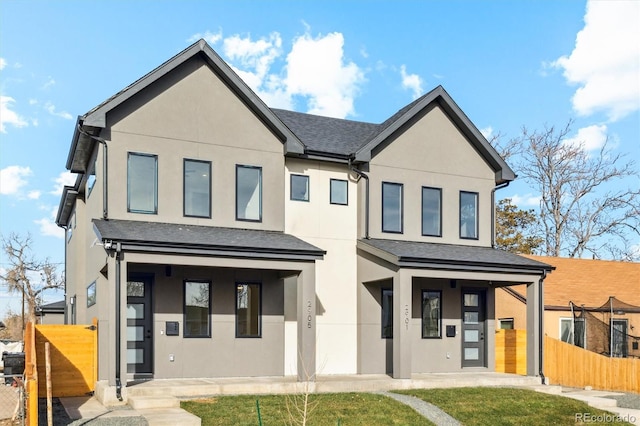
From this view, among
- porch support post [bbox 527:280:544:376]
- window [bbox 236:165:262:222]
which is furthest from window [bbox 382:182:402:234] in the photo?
porch support post [bbox 527:280:544:376]

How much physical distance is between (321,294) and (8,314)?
143ft

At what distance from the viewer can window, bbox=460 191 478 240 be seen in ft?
69.9

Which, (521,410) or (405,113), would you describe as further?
(405,113)

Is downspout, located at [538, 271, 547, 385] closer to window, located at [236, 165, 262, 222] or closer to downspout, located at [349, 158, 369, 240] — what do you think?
downspout, located at [349, 158, 369, 240]

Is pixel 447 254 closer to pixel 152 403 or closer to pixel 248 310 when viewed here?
pixel 248 310

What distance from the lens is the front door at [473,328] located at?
2106 cm

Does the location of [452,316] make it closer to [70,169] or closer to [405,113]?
[405,113]

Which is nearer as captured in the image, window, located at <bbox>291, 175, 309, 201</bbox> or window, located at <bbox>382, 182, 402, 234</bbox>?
window, located at <bbox>291, 175, 309, 201</bbox>

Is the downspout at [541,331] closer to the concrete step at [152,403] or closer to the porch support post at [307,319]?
the porch support post at [307,319]

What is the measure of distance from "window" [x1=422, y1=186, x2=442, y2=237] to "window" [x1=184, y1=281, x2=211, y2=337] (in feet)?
21.8

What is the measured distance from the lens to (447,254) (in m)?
19.2

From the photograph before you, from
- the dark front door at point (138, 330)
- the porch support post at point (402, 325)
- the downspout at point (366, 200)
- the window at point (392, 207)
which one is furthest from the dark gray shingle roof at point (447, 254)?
the dark front door at point (138, 330)

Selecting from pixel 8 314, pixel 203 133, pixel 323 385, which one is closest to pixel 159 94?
pixel 203 133

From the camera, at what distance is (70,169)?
2031 centimetres
